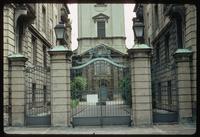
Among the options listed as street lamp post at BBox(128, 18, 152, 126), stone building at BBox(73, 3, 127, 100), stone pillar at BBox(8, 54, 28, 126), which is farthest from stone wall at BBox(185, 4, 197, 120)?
stone building at BBox(73, 3, 127, 100)

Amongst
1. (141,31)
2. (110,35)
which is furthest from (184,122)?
(110,35)

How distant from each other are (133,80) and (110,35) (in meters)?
35.8

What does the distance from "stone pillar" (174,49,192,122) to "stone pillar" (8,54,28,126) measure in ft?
20.0

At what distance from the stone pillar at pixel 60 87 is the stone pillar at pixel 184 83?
4.35 m

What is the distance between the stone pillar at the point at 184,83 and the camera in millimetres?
15094

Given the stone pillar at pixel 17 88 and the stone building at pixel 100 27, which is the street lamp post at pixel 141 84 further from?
the stone building at pixel 100 27

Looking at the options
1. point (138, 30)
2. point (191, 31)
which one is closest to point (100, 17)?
point (191, 31)

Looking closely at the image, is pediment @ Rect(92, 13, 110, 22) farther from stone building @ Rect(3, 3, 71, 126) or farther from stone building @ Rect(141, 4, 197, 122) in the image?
stone building @ Rect(141, 4, 197, 122)

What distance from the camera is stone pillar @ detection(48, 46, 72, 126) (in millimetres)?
14844

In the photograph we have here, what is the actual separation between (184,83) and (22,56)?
6461 millimetres

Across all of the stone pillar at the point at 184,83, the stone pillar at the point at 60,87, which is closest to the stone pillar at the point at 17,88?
the stone pillar at the point at 60,87

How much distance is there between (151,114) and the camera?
1491 cm

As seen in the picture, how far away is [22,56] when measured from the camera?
15.2m

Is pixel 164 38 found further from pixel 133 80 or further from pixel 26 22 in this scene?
pixel 133 80
